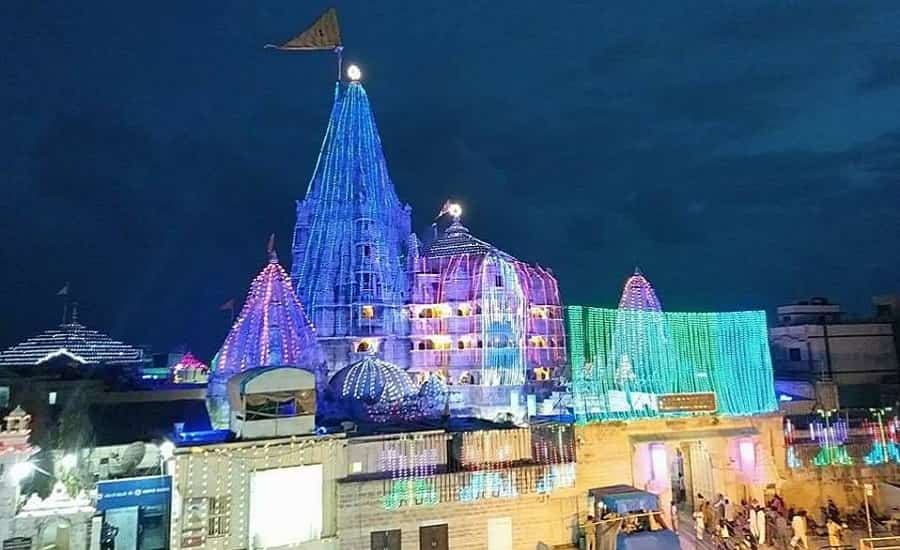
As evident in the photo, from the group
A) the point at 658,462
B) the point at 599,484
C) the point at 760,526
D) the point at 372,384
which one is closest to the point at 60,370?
the point at 372,384

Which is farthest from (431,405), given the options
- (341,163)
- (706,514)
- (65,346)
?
(65,346)

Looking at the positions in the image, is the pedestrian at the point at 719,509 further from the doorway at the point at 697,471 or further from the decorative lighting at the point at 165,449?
the decorative lighting at the point at 165,449

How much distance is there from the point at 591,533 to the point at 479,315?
27.9 m

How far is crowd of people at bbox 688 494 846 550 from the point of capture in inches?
788

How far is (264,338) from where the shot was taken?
Answer: 30.9m

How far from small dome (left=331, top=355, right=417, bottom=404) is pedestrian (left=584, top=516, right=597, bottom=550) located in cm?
1386

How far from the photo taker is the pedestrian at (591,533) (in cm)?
1836

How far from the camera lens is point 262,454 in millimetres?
17516

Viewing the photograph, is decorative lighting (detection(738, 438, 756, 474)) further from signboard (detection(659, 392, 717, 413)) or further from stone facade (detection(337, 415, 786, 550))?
signboard (detection(659, 392, 717, 413))

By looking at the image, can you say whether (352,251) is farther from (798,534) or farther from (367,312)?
(798,534)

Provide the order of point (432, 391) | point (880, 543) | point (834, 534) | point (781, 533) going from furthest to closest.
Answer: point (432, 391)
point (781, 533)
point (834, 534)
point (880, 543)

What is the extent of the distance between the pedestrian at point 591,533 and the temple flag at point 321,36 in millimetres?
35212

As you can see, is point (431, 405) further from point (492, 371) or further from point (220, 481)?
point (220, 481)

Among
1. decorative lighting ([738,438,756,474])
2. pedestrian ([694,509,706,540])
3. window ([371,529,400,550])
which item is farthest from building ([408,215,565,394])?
window ([371,529,400,550])
